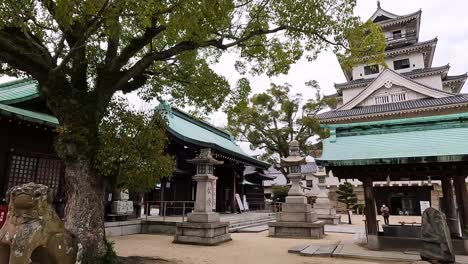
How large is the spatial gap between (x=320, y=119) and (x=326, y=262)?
66.8 ft

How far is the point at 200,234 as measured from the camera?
34.3 ft

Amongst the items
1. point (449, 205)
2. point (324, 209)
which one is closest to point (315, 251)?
point (449, 205)

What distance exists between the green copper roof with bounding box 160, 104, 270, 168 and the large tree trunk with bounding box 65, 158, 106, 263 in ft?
23.0

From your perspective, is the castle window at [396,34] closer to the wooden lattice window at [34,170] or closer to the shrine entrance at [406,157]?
the shrine entrance at [406,157]

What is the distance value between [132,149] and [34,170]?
638 centimetres

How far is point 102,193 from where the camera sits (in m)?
6.37

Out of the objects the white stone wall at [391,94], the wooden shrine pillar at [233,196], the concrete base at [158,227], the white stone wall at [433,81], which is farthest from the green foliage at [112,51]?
the white stone wall at [433,81]

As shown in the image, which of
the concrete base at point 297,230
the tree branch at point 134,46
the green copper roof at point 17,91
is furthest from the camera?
the concrete base at point 297,230

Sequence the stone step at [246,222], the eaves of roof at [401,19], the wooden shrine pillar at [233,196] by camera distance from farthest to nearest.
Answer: the eaves of roof at [401,19], the wooden shrine pillar at [233,196], the stone step at [246,222]

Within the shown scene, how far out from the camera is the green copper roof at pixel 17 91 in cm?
973

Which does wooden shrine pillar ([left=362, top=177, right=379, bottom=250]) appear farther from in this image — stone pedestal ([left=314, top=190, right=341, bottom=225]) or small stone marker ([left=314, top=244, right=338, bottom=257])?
stone pedestal ([left=314, top=190, right=341, bottom=225])

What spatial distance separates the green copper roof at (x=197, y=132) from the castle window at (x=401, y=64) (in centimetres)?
1911

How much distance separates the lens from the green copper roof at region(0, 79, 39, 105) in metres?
9.73

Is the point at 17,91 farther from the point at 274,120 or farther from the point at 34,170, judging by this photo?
the point at 274,120
